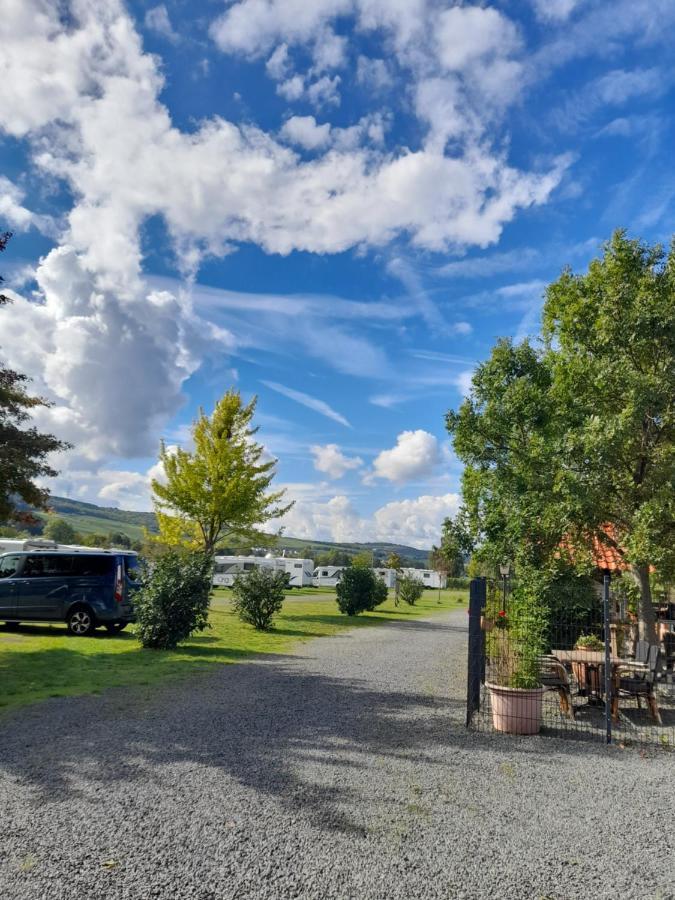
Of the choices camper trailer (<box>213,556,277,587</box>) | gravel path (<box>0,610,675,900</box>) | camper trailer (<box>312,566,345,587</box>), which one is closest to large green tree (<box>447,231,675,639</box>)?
gravel path (<box>0,610,675,900</box>)

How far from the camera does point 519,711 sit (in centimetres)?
679

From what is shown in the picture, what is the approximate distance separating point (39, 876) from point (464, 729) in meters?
4.91

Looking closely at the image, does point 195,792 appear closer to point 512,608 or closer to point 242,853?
point 242,853

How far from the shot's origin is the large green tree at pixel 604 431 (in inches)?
405

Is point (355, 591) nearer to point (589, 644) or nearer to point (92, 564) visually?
point (92, 564)

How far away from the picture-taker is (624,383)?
10773mm

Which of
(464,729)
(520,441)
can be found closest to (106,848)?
(464,729)

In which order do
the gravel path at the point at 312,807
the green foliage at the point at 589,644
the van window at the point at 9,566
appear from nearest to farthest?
1. the gravel path at the point at 312,807
2. the green foliage at the point at 589,644
3. the van window at the point at 9,566

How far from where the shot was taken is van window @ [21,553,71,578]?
45.8 ft

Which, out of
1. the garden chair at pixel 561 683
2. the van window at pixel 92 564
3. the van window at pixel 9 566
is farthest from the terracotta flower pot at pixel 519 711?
the van window at pixel 9 566

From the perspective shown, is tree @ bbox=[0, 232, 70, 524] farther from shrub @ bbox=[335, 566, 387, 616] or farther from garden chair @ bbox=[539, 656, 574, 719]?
shrub @ bbox=[335, 566, 387, 616]

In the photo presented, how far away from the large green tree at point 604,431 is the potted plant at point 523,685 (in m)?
1.55

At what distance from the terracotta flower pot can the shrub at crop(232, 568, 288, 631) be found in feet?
35.4

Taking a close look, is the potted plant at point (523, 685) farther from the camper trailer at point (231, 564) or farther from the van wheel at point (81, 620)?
the camper trailer at point (231, 564)
